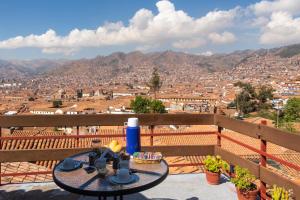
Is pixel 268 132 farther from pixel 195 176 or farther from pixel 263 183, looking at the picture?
pixel 195 176

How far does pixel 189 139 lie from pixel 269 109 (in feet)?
168

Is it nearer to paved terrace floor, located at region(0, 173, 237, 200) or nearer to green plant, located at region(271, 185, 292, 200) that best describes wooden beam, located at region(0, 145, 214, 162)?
paved terrace floor, located at region(0, 173, 237, 200)

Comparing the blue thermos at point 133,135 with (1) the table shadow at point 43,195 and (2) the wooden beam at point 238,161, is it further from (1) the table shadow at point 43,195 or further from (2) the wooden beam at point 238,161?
(2) the wooden beam at point 238,161

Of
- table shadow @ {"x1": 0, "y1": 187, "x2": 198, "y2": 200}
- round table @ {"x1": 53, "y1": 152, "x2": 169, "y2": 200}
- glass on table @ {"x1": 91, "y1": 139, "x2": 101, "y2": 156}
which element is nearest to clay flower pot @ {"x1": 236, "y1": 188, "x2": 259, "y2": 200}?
table shadow @ {"x1": 0, "y1": 187, "x2": 198, "y2": 200}

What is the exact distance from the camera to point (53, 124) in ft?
14.3

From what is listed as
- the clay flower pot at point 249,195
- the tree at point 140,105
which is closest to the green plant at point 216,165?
the clay flower pot at point 249,195

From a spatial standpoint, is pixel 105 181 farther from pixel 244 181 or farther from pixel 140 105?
pixel 140 105

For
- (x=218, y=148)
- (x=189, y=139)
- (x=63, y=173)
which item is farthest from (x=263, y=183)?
(x=189, y=139)

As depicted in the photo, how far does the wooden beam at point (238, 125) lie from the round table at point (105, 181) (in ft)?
5.17

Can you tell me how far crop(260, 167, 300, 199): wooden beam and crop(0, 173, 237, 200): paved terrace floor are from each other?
0.54 metres

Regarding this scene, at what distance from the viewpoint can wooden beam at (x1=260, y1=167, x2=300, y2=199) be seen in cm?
313

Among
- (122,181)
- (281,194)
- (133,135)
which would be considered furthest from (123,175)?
(281,194)

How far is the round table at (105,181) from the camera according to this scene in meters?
2.26

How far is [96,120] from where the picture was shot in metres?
4.49
